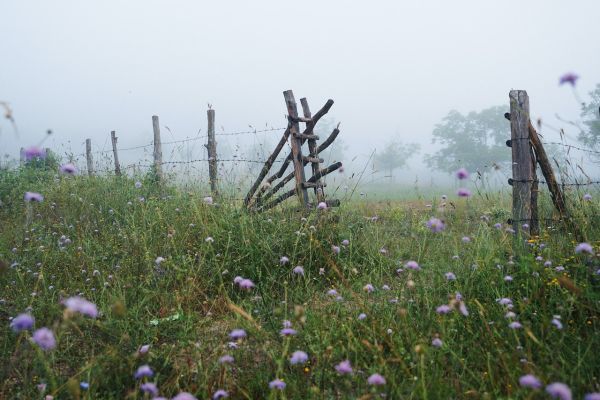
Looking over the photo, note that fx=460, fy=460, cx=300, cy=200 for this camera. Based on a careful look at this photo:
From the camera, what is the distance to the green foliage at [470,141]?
74875 mm

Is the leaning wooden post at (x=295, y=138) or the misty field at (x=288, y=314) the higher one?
the leaning wooden post at (x=295, y=138)

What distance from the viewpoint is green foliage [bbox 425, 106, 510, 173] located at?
74875 millimetres

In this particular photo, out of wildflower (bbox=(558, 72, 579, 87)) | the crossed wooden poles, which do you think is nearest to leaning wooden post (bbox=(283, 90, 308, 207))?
the crossed wooden poles

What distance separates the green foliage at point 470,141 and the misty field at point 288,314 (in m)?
72.7

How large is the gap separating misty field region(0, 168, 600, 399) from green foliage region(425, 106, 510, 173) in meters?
72.7

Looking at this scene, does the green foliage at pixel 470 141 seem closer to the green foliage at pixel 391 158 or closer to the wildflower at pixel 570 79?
the green foliage at pixel 391 158

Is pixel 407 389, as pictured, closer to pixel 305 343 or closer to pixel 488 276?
pixel 305 343

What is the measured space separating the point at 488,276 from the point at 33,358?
3509 millimetres

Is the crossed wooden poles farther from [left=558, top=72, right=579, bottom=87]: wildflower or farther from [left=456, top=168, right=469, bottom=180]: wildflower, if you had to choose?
[left=456, top=168, right=469, bottom=180]: wildflower

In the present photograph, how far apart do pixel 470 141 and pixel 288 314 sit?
273 ft

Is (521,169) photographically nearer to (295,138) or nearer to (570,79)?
(570,79)

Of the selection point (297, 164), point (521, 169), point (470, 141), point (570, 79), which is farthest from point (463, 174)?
point (470, 141)

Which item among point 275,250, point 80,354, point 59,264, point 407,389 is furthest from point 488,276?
point 59,264

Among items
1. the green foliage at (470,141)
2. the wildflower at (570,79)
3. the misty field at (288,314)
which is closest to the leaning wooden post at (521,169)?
the misty field at (288,314)
